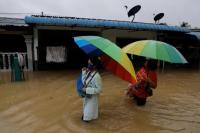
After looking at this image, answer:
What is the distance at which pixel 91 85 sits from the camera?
238 inches

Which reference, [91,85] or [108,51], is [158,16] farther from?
[91,85]

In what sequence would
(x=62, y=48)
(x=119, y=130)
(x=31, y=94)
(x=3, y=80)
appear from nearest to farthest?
(x=119, y=130), (x=31, y=94), (x=3, y=80), (x=62, y=48)

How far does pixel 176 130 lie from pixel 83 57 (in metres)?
9.45

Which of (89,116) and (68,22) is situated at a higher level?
(68,22)

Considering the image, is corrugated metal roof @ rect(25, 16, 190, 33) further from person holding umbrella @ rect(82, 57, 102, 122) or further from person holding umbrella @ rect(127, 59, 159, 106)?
person holding umbrella @ rect(82, 57, 102, 122)

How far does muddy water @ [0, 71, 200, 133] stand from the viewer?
6018 mm

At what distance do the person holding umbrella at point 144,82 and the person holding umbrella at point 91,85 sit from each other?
1509 millimetres

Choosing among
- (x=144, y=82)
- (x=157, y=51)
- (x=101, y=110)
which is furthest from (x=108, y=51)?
(x=101, y=110)

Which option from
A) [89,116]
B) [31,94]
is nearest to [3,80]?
[31,94]

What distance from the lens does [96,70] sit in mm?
6094

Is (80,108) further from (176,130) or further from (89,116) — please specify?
(176,130)

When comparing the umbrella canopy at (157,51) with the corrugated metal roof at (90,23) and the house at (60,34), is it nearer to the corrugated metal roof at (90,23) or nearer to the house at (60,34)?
the corrugated metal roof at (90,23)

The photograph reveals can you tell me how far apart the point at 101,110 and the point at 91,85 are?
4.38ft

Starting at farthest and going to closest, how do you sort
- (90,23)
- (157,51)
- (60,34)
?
1. (60,34)
2. (90,23)
3. (157,51)
